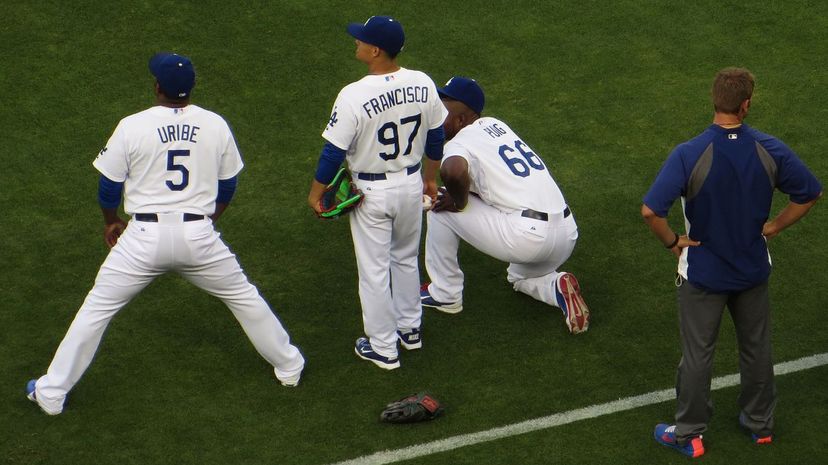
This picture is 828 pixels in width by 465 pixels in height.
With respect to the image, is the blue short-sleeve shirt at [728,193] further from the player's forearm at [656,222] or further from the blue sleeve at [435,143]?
the blue sleeve at [435,143]

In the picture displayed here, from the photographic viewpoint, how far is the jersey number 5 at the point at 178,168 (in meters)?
6.70

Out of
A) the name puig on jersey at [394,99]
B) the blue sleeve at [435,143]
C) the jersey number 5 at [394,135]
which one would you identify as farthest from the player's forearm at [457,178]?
the name puig on jersey at [394,99]

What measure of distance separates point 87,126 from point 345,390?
392 centimetres

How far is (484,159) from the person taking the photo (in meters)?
7.78

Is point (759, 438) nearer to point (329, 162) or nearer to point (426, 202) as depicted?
point (426, 202)

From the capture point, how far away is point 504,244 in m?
7.89

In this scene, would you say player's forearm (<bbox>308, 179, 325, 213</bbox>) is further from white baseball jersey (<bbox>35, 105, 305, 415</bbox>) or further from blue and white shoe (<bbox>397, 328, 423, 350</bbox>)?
blue and white shoe (<bbox>397, 328, 423, 350</bbox>)

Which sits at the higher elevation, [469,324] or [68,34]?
[68,34]

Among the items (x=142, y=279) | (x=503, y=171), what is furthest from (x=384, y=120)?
(x=142, y=279)

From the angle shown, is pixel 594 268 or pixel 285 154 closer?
pixel 594 268

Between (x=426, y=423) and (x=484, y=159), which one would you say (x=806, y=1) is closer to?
(x=484, y=159)

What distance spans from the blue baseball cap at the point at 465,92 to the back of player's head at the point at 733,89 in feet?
6.87

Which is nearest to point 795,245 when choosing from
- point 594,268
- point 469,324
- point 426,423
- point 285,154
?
point 594,268

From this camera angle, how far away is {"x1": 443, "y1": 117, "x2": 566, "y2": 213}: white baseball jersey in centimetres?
779
